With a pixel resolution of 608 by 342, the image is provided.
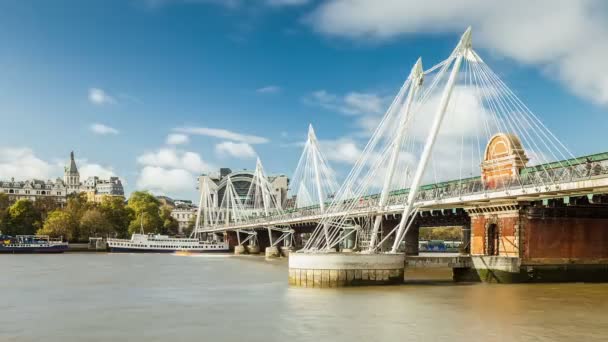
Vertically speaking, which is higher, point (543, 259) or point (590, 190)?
point (590, 190)

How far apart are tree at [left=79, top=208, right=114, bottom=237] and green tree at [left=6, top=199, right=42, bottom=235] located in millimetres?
13687

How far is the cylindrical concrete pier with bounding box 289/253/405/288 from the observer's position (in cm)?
4503

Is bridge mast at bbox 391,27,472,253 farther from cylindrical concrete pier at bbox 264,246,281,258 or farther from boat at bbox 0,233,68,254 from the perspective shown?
boat at bbox 0,233,68,254

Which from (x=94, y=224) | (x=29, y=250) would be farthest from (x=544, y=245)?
(x=94, y=224)

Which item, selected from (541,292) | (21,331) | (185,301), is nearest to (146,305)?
(185,301)

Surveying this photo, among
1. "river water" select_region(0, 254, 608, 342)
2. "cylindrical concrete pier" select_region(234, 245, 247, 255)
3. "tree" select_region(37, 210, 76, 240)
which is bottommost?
"cylindrical concrete pier" select_region(234, 245, 247, 255)

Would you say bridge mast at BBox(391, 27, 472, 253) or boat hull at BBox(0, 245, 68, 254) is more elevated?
bridge mast at BBox(391, 27, 472, 253)

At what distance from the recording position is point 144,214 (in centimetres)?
16438

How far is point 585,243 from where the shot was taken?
170 feet

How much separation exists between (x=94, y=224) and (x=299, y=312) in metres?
119

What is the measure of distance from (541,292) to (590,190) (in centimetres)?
785

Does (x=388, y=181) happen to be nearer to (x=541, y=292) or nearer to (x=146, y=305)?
(x=541, y=292)

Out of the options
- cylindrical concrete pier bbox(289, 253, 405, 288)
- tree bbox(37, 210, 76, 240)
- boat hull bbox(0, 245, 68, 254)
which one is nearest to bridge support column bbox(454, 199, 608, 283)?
cylindrical concrete pier bbox(289, 253, 405, 288)

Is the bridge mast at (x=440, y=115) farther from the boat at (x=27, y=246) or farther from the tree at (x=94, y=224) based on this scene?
the tree at (x=94, y=224)
